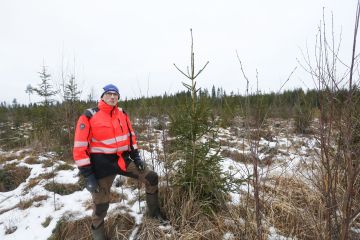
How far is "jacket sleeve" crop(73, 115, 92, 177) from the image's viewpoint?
285cm

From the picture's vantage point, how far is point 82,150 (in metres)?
2.88

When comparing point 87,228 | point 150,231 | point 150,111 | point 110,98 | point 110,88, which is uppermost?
point 110,88

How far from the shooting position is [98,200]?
305 cm

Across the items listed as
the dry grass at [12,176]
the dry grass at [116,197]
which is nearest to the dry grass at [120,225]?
the dry grass at [116,197]

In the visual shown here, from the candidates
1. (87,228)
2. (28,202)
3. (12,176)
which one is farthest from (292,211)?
(12,176)

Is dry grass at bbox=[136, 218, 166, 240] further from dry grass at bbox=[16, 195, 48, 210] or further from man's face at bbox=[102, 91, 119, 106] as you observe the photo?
dry grass at bbox=[16, 195, 48, 210]

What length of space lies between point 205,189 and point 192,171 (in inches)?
13.6

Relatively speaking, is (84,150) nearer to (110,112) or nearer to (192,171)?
(110,112)

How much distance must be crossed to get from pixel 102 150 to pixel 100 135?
212 millimetres

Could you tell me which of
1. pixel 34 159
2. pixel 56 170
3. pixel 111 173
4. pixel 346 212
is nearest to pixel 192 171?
pixel 111 173

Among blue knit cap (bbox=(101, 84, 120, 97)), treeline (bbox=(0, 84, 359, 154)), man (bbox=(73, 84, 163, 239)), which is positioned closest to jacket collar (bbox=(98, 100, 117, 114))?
man (bbox=(73, 84, 163, 239))

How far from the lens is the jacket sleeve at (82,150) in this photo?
2.85m

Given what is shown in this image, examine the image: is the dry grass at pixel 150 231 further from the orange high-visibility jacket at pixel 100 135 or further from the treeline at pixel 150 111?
the treeline at pixel 150 111

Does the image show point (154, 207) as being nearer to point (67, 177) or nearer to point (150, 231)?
point (150, 231)
